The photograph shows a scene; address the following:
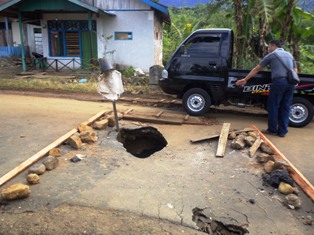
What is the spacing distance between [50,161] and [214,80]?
15.1 ft

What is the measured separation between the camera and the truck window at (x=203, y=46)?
7.95 meters

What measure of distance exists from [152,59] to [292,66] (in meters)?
10.5

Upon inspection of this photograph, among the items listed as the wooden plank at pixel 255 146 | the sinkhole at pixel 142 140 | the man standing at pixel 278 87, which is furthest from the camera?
the sinkhole at pixel 142 140

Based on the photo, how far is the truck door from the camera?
26.1ft

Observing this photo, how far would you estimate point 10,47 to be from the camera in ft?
67.2

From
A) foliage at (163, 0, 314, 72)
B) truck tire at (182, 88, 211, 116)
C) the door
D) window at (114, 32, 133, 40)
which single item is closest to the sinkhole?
truck tire at (182, 88, 211, 116)

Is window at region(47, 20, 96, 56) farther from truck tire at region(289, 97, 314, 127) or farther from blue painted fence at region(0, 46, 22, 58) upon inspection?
truck tire at region(289, 97, 314, 127)

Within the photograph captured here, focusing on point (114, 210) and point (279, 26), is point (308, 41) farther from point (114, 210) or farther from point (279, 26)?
point (114, 210)

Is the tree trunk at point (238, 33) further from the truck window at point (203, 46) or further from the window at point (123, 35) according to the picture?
the window at point (123, 35)

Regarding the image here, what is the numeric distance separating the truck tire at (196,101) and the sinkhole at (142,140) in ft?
4.65

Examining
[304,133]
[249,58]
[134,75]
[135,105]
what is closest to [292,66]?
[304,133]

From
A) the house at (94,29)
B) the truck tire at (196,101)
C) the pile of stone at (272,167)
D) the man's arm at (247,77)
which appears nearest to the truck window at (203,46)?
the truck tire at (196,101)

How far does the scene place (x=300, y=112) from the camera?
770 cm

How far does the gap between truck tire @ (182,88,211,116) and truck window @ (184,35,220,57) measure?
0.93 meters
